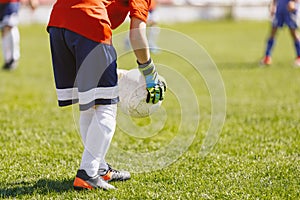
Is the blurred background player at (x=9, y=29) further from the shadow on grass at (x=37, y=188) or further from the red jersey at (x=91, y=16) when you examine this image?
the red jersey at (x=91, y=16)

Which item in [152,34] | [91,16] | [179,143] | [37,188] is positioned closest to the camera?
[91,16]

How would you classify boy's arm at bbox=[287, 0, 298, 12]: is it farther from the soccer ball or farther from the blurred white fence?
the blurred white fence

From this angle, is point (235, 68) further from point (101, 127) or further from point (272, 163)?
point (101, 127)

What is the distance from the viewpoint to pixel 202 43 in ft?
47.3

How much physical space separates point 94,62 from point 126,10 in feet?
1.23

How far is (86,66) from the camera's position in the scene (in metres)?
3.11

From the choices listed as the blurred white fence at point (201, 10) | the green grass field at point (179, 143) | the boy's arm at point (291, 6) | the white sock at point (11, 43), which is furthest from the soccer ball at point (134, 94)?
the blurred white fence at point (201, 10)

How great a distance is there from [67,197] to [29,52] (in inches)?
376

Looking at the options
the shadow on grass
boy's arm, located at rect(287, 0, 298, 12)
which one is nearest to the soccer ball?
the shadow on grass

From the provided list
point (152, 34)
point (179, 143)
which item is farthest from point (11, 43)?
point (179, 143)

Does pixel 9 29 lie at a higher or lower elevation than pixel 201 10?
higher

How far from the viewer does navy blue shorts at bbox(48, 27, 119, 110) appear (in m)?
3.11

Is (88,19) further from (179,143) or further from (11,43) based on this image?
(11,43)

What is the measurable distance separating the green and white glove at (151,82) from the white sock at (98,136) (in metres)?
0.23
